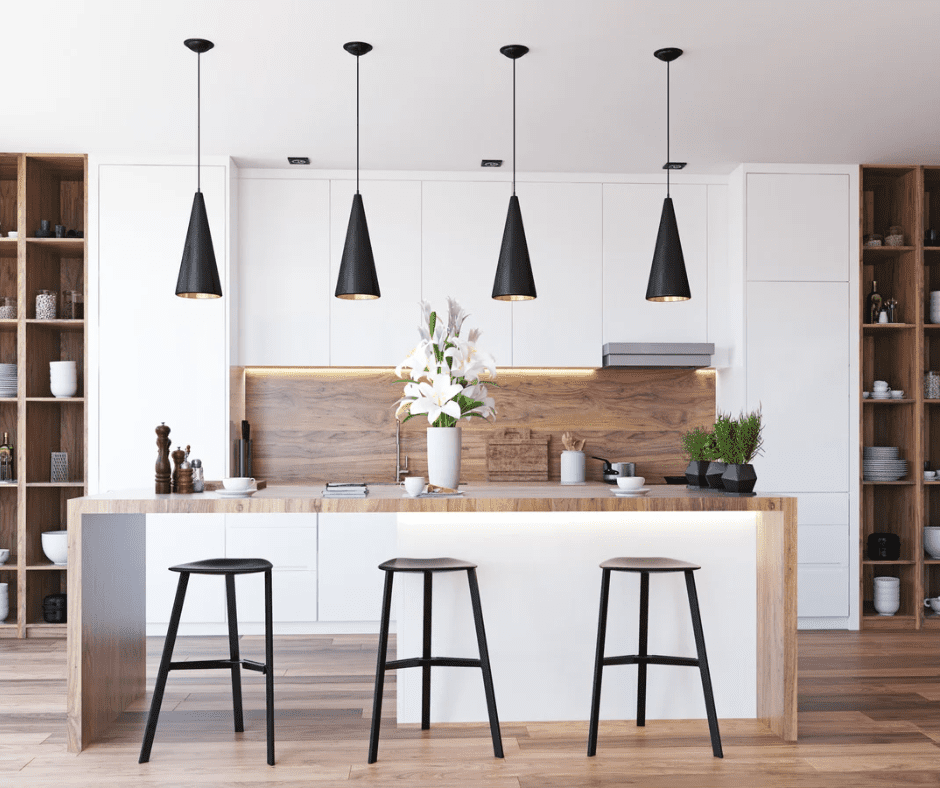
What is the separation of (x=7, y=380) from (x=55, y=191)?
4.27 ft

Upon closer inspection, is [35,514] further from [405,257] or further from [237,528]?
[405,257]

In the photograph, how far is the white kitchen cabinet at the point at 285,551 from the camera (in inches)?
211

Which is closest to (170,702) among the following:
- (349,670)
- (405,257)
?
(349,670)

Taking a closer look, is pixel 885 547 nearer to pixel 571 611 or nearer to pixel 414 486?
pixel 571 611

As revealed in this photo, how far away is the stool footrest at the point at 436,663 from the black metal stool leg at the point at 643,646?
66 cm

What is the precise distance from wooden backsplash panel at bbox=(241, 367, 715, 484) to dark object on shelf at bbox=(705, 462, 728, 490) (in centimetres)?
224

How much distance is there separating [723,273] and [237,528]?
134 inches

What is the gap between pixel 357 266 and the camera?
11.9 ft

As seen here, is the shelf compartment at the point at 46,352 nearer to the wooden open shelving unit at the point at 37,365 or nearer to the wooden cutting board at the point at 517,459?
the wooden open shelving unit at the point at 37,365

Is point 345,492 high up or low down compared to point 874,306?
down

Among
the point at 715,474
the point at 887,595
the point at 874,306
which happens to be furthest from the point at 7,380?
the point at 887,595

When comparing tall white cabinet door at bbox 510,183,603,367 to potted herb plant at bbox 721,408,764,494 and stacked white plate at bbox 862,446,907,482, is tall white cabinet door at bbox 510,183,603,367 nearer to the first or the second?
stacked white plate at bbox 862,446,907,482

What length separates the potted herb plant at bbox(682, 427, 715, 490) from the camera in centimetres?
372

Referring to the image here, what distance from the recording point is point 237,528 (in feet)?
17.6
